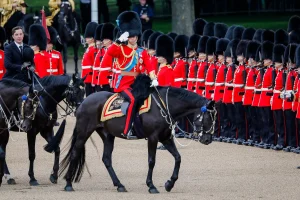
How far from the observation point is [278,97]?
1930 cm

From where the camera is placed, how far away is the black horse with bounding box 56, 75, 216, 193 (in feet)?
50.1

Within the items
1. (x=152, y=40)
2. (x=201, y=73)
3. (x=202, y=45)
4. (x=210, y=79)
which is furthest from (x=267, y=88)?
(x=152, y=40)

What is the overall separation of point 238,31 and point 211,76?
2.11m

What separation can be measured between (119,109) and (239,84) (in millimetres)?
5103

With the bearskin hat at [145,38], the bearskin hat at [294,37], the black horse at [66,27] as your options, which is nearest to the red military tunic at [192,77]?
the bearskin hat at [294,37]

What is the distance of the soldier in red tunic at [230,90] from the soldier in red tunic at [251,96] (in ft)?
1.21

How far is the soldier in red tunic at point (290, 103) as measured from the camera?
18.9m

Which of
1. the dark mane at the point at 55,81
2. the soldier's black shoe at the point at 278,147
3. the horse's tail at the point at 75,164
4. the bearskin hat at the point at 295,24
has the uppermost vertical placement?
the dark mane at the point at 55,81

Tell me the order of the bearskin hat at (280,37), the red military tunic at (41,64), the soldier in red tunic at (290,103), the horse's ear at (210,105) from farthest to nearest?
the bearskin hat at (280,37)
the red military tunic at (41,64)
the soldier in red tunic at (290,103)
the horse's ear at (210,105)

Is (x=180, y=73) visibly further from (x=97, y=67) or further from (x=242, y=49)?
(x=97, y=67)

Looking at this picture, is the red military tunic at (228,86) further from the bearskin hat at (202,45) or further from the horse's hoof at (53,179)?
the horse's hoof at (53,179)

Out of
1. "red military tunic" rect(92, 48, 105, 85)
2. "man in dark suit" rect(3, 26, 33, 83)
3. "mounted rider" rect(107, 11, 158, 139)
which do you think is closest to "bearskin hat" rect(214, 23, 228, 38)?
"red military tunic" rect(92, 48, 105, 85)

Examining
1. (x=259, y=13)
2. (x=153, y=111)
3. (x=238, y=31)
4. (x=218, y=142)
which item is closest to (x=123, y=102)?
(x=153, y=111)

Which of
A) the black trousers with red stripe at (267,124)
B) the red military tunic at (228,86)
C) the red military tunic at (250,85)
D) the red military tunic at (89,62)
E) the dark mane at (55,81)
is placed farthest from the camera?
the red military tunic at (89,62)
